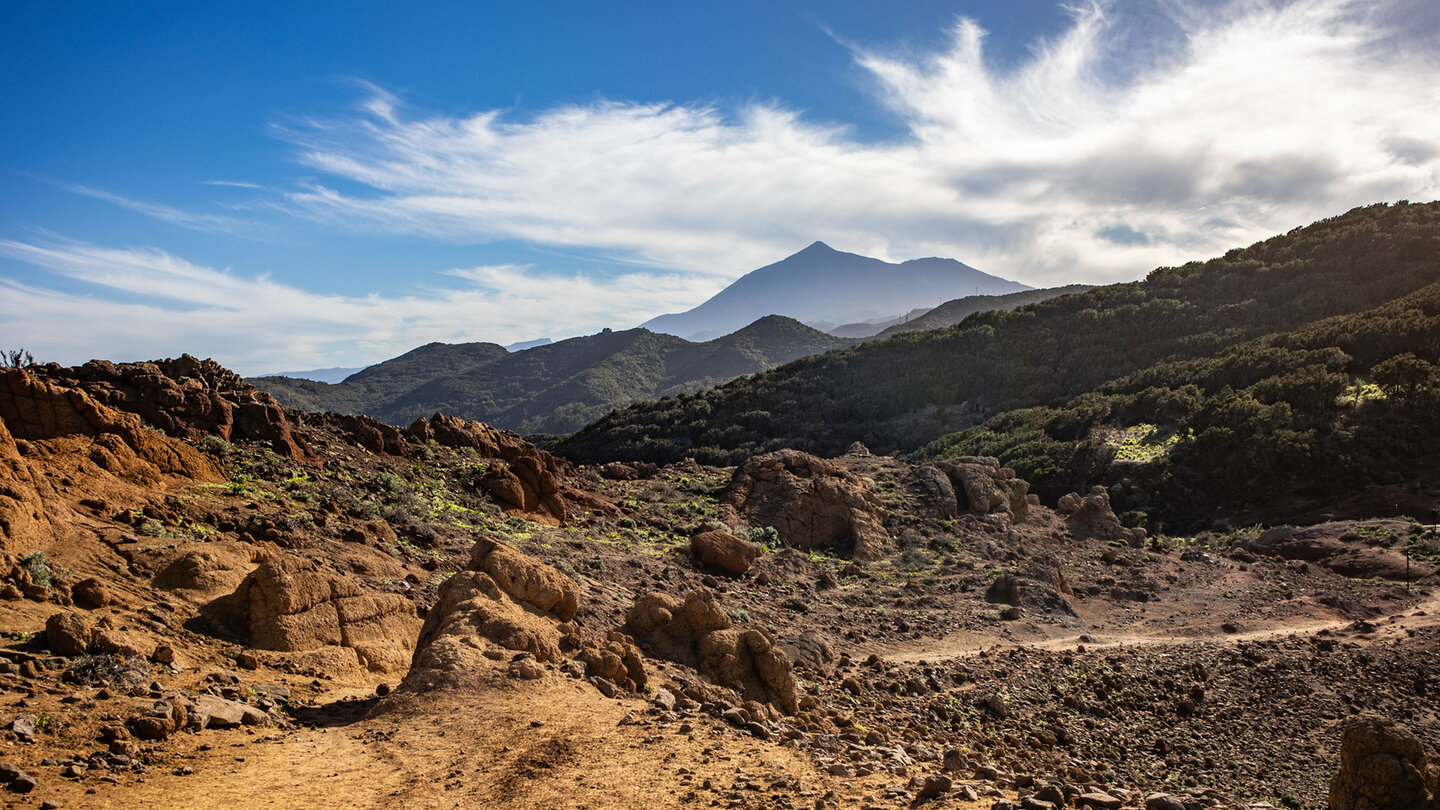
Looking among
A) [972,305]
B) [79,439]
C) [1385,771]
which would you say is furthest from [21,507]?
[972,305]

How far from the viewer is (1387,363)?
29750 mm

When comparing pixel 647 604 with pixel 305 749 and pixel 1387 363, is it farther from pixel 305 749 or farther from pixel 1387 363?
pixel 1387 363

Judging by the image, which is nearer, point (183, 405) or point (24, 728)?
point (24, 728)

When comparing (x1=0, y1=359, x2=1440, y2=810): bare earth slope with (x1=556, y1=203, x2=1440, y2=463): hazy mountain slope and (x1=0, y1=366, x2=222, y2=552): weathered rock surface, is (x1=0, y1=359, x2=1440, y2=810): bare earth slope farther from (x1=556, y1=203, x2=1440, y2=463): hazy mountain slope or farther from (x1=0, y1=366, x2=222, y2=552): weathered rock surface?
(x1=556, y1=203, x2=1440, y2=463): hazy mountain slope

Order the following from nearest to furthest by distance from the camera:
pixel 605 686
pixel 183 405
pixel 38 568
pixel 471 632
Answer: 1. pixel 38 568
2. pixel 605 686
3. pixel 471 632
4. pixel 183 405

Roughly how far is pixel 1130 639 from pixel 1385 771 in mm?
8548

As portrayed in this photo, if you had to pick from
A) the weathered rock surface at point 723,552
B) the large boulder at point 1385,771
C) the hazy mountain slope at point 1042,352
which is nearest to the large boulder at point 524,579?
the weathered rock surface at point 723,552

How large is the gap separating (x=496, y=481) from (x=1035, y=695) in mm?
10727

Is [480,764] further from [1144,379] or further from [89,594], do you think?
[1144,379]

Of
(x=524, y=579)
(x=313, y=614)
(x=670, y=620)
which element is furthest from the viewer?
(x=670, y=620)

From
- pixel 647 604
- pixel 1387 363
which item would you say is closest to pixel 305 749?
pixel 647 604

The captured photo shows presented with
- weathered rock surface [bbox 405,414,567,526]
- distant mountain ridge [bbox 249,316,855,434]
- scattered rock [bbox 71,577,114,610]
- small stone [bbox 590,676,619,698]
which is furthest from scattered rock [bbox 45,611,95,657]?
distant mountain ridge [bbox 249,316,855,434]

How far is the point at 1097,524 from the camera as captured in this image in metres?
21.6

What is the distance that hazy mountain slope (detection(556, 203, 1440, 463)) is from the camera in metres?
43.2
